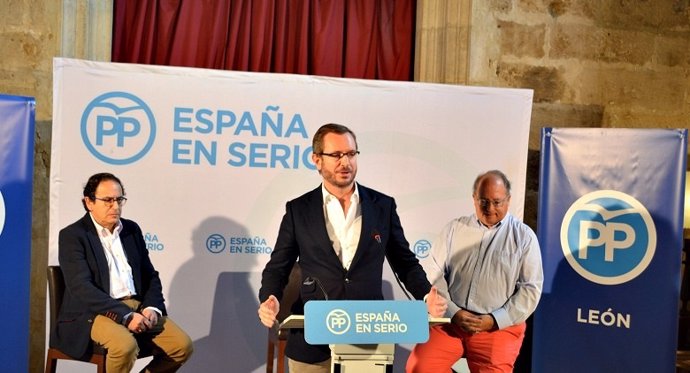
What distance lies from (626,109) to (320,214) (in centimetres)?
285

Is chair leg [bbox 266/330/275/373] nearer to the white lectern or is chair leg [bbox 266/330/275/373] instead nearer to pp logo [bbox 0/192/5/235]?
pp logo [bbox 0/192/5/235]

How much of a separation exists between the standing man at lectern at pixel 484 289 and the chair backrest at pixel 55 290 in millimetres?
1758

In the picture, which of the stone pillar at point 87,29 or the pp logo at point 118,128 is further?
the stone pillar at point 87,29

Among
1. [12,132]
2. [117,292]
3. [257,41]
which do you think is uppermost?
[257,41]

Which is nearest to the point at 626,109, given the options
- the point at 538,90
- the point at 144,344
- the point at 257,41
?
the point at 538,90

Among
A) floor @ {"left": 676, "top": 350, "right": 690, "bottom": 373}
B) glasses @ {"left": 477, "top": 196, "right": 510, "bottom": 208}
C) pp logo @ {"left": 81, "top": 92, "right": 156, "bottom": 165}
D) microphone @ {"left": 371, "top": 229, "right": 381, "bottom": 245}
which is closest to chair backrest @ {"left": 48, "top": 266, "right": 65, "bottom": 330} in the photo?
pp logo @ {"left": 81, "top": 92, "right": 156, "bottom": 165}

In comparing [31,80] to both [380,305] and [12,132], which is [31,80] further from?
[380,305]

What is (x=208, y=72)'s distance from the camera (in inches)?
177

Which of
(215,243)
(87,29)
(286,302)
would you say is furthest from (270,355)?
(87,29)

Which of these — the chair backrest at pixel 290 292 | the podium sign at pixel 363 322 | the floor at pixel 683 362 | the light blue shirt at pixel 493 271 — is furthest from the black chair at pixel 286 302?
the floor at pixel 683 362

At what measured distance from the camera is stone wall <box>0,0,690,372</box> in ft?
17.9

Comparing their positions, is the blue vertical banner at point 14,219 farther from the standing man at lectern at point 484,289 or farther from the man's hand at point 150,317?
→ the standing man at lectern at point 484,289

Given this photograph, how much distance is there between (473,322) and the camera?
14.3 ft

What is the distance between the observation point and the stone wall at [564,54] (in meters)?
5.45
